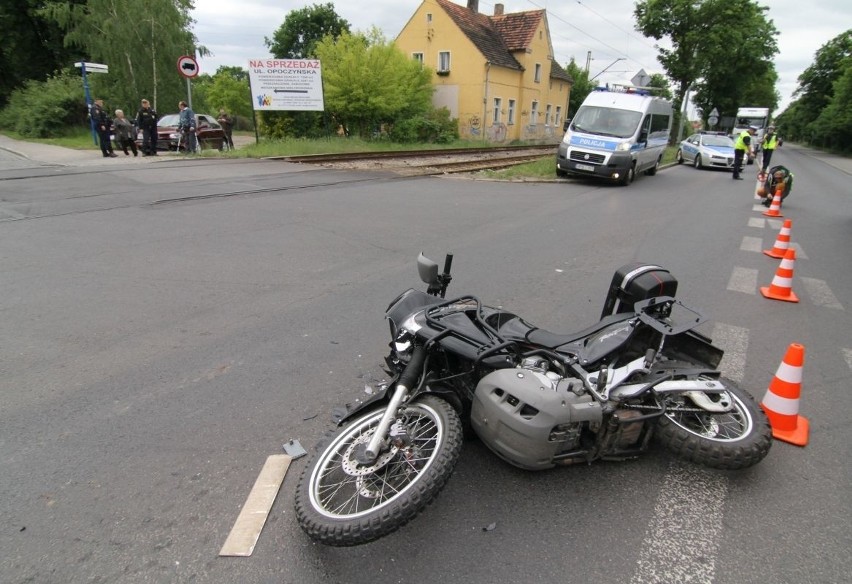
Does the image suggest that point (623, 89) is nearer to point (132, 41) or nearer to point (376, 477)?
point (376, 477)

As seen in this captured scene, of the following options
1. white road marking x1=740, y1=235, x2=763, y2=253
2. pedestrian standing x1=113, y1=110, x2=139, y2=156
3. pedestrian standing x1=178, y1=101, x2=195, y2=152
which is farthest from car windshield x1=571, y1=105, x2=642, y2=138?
pedestrian standing x1=113, y1=110, x2=139, y2=156

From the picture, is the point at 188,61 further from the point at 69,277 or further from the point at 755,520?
the point at 755,520

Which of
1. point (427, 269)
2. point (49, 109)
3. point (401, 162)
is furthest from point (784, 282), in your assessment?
point (49, 109)

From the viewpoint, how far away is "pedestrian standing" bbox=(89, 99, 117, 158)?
15836mm

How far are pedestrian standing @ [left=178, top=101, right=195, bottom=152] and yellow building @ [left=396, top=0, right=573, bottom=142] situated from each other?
22.0 metres

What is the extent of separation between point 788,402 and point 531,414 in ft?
6.43

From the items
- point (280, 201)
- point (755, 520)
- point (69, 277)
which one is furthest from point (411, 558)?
point (280, 201)

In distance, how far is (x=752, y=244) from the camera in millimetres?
8328

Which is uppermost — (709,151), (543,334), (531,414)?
(709,151)

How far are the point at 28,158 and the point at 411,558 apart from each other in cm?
2016

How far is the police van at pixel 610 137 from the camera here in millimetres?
14875

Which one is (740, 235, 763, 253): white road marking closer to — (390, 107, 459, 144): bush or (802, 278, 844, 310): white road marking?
(802, 278, 844, 310): white road marking

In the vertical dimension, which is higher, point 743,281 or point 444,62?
point 444,62

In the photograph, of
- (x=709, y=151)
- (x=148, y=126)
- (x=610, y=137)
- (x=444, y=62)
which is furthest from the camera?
(x=444, y=62)
